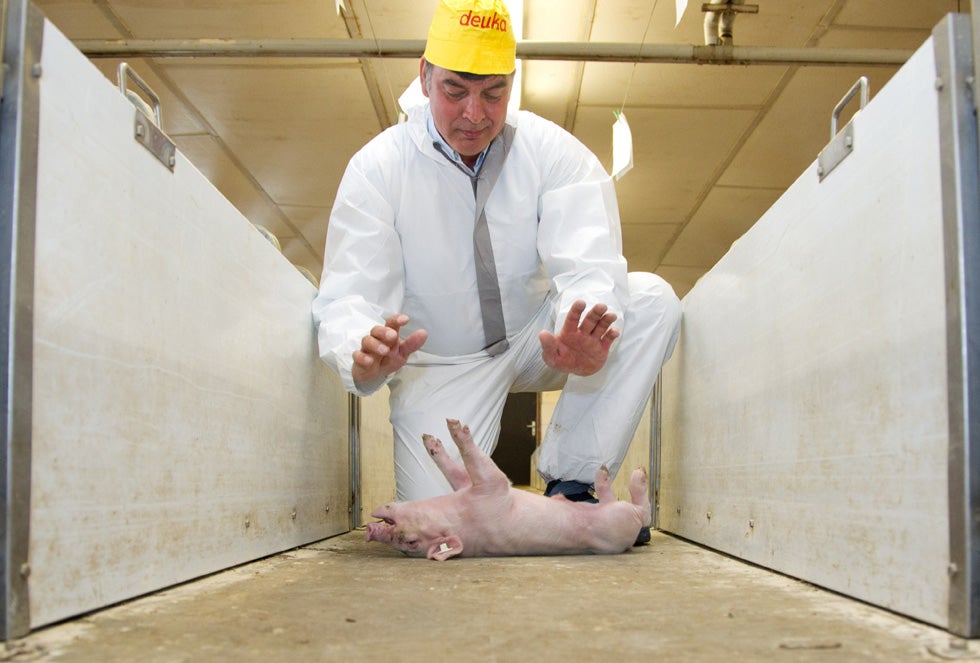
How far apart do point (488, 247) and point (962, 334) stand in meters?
1.25

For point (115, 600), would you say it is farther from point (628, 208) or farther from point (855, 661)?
Result: point (628, 208)

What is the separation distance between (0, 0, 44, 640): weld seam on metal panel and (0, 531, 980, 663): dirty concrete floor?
0.07 metres

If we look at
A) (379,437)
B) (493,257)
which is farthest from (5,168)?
(379,437)

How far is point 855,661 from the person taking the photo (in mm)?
792

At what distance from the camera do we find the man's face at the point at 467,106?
1.82 m

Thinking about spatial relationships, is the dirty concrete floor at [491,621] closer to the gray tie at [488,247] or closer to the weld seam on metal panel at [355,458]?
the gray tie at [488,247]

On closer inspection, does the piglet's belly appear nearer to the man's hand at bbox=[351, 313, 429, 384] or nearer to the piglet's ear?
the piglet's ear

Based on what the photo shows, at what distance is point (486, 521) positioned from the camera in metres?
1.56

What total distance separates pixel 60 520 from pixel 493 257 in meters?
1.26

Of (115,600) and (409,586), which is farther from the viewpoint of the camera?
(409,586)

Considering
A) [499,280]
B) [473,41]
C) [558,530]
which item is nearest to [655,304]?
[499,280]

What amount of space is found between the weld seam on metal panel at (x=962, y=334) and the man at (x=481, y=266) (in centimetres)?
88

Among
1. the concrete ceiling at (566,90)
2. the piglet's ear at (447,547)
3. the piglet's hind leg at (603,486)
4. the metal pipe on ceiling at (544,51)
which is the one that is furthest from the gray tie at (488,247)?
the concrete ceiling at (566,90)

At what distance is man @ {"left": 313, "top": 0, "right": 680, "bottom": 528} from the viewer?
5.99 ft
